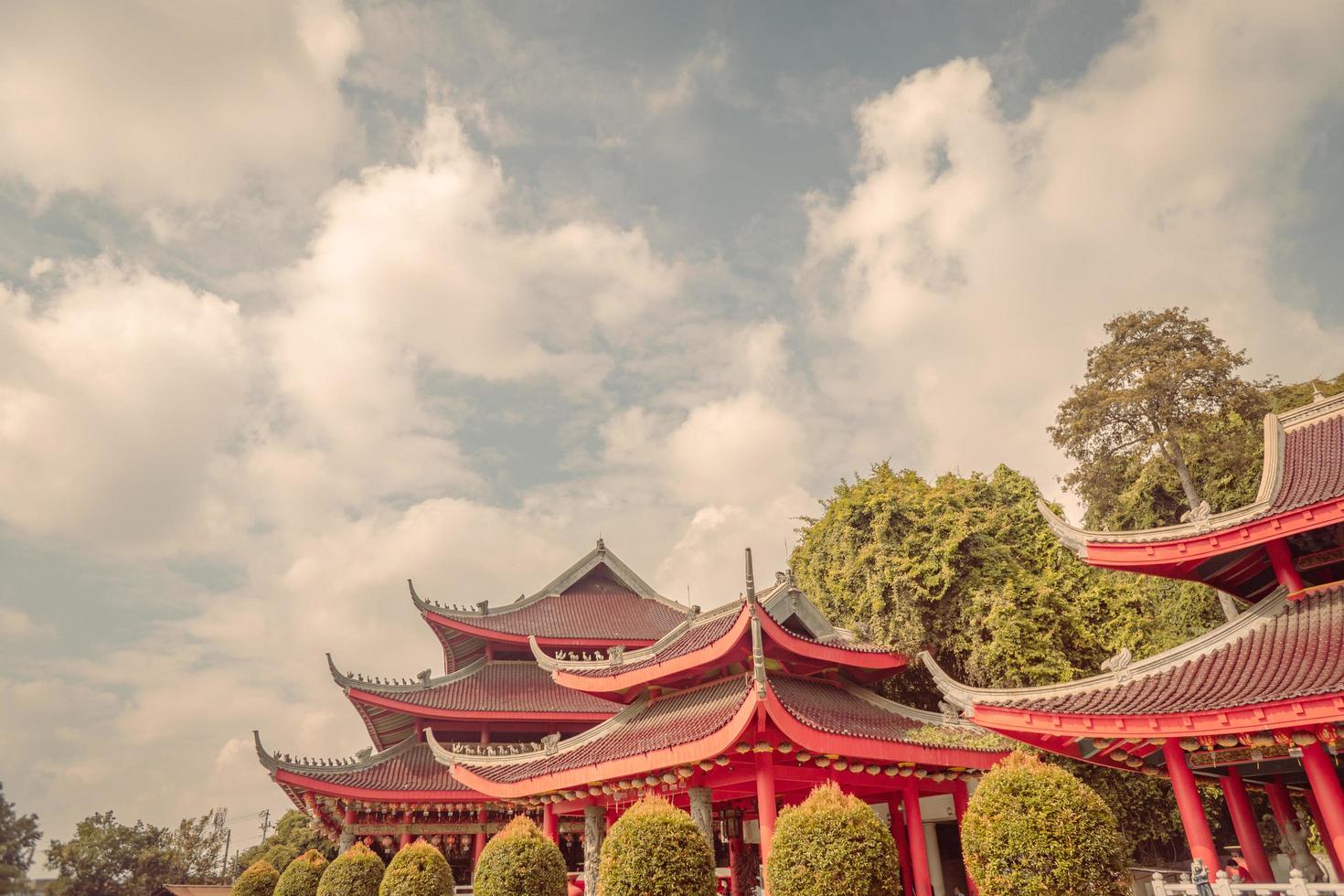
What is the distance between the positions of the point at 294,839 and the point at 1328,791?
66.8 m

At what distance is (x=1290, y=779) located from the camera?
15.9 m

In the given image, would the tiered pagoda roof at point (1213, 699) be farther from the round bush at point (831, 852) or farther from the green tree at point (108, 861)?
the green tree at point (108, 861)

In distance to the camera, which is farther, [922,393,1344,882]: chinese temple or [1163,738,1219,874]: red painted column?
[1163,738,1219,874]: red painted column

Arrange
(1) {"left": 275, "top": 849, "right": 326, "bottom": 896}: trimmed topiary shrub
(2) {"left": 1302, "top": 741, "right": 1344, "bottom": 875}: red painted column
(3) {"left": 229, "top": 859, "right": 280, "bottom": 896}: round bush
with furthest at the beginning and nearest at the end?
(3) {"left": 229, "top": 859, "right": 280, "bottom": 896}: round bush → (1) {"left": 275, "top": 849, "right": 326, "bottom": 896}: trimmed topiary shrub → (2) {"left": 1302, "top": 741, "right": 1344, "bottom": 875}: red painted column

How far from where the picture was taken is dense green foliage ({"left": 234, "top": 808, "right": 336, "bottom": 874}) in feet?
169

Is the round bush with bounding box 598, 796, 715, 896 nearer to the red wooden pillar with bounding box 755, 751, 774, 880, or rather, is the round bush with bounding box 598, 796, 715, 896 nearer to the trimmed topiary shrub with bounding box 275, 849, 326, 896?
the red wooden pillar with bounding box 755, 751, 774, 880

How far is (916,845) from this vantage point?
56.0 ft

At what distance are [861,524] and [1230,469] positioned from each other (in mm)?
12882

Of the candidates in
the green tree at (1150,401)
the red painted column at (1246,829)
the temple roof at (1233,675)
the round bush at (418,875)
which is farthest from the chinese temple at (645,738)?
the green tree at (1150,401)

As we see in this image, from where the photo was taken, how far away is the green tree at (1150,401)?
2616 centimetres

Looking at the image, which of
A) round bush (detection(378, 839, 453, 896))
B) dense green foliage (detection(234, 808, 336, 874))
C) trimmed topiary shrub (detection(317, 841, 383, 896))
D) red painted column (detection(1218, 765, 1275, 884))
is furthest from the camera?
dense green foliage (detection(234, 808, 336, 874))

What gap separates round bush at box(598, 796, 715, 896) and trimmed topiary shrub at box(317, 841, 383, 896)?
10250 mm

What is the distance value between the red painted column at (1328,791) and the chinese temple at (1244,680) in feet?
0.05

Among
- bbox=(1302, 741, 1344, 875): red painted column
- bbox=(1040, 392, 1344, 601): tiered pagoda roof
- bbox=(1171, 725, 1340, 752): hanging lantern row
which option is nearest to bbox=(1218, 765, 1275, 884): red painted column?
bbox=(1302, 741, 1344, 875): red painted column
